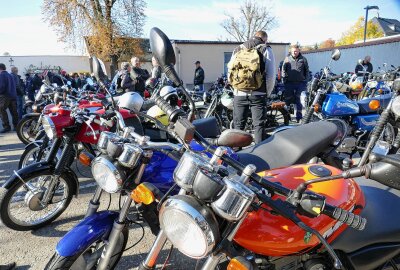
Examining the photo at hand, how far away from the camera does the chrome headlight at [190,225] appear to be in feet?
3.08

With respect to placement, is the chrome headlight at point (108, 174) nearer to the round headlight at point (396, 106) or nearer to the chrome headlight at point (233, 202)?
the chrome headlight at point (233, 202)

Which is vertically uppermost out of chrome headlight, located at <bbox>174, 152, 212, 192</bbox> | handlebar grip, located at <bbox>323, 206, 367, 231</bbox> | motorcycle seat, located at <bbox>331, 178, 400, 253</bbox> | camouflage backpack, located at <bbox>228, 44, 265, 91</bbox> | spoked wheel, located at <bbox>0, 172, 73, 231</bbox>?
camouflage backpack, located at <bbox>228, 44, 265, 91</bbox>

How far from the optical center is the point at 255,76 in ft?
13.1

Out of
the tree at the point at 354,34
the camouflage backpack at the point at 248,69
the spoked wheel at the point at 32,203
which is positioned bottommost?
the spoked wheel at the point at 32,203

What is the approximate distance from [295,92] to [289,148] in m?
6.03

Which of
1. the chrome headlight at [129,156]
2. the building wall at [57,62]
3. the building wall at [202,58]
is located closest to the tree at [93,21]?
the building wall at [202,58]

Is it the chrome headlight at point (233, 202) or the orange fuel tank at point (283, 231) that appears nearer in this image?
the chrome headlight at point (233, 202)

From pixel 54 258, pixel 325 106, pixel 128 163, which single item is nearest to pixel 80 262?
pixel 54 258

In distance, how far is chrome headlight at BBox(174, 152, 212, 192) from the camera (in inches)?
39.9

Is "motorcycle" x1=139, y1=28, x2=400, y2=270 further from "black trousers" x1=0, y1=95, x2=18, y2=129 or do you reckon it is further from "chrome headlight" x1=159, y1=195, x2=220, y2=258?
"black trousers" x1=0, y1=95, x2=18, y2=129

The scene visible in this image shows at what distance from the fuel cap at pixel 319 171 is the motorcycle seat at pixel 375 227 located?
0.88 ft

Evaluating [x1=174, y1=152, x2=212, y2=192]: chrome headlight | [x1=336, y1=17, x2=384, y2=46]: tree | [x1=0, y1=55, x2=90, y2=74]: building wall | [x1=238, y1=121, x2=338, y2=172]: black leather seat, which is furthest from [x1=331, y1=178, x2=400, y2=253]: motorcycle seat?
[x1=336, y1=17, x2=384, y2=46]: tree

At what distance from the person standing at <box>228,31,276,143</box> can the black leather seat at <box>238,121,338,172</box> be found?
5.83 feet

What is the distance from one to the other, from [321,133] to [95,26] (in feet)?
68.4
